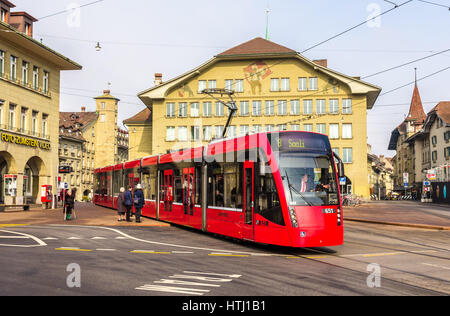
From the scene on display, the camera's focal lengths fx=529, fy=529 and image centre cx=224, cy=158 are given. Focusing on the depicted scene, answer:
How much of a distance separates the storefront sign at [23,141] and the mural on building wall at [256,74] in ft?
87.0

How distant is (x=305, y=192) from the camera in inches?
493

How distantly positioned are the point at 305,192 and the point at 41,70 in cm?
3435

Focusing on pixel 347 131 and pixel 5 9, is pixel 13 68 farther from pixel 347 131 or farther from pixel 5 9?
pixel 347 131

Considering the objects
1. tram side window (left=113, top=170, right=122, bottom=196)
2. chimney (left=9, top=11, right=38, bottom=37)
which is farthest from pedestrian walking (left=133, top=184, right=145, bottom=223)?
chimney (left=9, top=11, right=38, bottom=37)

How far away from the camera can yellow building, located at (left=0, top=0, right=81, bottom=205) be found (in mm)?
36406

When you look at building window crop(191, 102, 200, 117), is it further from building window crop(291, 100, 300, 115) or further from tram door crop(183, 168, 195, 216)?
tram door crop(183, 168, 195, 216)

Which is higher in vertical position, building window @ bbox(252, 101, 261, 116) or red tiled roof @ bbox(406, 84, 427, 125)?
red tiled roof @ bbox(406, 84, 427, 125)

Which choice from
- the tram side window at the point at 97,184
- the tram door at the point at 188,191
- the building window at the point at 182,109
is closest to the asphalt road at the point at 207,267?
the tram door at the point at 188,191

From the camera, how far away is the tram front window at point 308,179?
12.4m

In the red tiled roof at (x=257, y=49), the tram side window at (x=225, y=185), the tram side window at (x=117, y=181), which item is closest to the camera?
the tram side window at (x=225, y=185)

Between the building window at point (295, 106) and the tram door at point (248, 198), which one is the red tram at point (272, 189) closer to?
the tram door at point (248, 198)

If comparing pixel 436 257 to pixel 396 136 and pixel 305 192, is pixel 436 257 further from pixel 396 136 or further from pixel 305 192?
pixel 396 136

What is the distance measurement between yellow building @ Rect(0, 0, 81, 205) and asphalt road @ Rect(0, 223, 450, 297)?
22090mm
